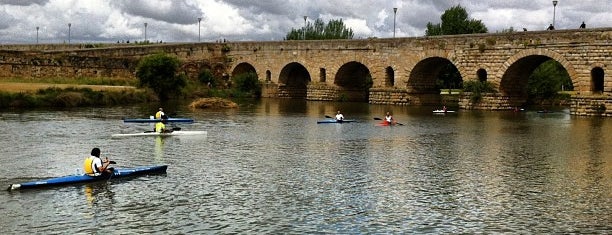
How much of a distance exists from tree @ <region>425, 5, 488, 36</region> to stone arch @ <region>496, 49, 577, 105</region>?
35403mm

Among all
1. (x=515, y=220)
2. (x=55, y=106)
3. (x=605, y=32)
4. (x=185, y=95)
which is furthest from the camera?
(x=185, y=95)

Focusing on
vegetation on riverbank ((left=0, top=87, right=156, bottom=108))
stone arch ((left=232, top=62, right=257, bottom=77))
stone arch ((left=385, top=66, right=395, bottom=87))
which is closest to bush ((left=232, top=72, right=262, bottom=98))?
stone arch ((left=232, top=62, right=257, bottom=77))

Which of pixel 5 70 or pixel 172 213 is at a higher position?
pixel 5 70

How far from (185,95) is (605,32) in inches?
1372

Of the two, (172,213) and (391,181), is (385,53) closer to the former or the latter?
(391,181)

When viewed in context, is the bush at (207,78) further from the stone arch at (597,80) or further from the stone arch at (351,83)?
the stone arch at (597,80)

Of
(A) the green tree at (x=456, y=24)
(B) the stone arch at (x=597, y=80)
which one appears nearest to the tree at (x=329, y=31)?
(A) the green tree at (x=456, y=24)

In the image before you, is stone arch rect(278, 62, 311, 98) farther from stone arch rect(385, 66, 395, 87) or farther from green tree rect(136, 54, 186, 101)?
green tree rect(136, 54, 186, 101)

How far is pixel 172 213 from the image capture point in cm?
1465

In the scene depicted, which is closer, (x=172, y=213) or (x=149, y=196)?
(x=172, y=213)

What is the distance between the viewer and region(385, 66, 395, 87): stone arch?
189 feet

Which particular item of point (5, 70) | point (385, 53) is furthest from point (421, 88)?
point (5, 70)

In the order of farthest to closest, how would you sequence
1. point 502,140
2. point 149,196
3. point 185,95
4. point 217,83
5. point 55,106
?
point 217,83 < point 185,95 < point 55,106 < point 502,140 < point 149,196

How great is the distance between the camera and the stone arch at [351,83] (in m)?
62.3
